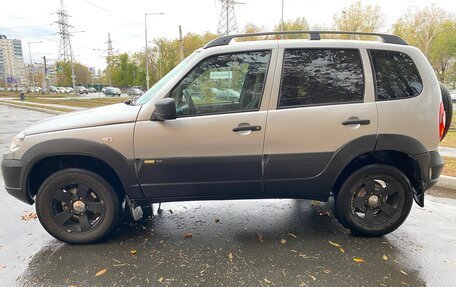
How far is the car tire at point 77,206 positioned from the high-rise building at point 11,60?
351 feet

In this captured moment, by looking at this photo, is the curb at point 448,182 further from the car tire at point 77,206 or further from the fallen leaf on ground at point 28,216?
the fallen leaf on ground at point 28,216

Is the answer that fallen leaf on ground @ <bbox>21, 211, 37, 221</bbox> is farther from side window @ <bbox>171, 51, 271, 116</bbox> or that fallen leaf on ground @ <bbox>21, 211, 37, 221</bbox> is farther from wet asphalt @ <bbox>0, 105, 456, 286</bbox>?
side window @ <bbox>171, 51, 271, 116</bbox>

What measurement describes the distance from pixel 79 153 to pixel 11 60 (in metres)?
117

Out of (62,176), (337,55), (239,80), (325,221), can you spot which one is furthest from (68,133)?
(325,221)

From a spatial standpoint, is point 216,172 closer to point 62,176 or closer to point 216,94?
point 216,94

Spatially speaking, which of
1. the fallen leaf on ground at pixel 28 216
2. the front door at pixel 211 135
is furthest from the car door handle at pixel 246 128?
the fallen leaf on ground at pixel 28 216

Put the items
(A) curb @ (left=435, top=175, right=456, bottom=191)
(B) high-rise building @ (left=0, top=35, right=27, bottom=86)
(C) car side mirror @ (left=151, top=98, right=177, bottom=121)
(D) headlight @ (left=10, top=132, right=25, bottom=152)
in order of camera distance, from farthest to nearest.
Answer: (B) high-rise building @ (left=0, top=35, right=27, bottom=86), (A) curb @ (left=435, top=175, right=456, bottom=191), (D) headlight @ (left=10, top=132, right=25, bottom=152), (C) car side mirror @ (left=151, top=98, right=177, bottom=121)

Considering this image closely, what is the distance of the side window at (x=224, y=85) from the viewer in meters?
3.17

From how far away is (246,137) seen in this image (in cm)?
313

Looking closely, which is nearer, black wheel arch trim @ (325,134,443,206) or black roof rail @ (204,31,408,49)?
black wheel arch trim @ (325,134,443,206)

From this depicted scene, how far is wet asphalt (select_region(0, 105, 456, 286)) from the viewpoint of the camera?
277cm

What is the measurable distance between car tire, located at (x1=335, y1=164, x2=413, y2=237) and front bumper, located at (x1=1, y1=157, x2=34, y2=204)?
3.21 m

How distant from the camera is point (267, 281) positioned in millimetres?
2717

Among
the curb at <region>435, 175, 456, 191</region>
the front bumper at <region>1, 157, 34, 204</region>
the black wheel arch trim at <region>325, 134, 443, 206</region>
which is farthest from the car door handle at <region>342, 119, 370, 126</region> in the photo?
the front bumper at <region>1, 157, 34, 204</region>
